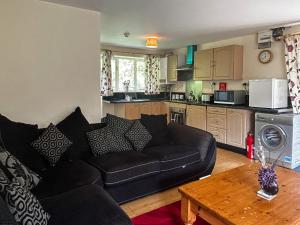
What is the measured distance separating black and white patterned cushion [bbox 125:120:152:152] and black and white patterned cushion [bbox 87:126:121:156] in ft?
0.67

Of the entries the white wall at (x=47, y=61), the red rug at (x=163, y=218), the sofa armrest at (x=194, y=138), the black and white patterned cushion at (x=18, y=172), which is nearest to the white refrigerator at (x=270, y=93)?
the sofa armrest at (x=194, y=138)

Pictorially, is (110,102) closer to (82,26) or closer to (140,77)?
(140,77)

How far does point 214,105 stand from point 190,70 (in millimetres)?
1578

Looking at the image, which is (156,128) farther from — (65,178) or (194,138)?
(65,178)

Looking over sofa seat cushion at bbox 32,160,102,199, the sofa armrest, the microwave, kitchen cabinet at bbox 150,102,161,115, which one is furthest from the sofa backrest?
kitchen cabinet at bbox 150,102,161,115

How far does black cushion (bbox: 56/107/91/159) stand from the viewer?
8.90ft

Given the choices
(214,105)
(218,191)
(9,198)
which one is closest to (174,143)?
(218,191)

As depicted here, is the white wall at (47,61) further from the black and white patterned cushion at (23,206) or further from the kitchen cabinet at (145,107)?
the kitchen cabinet at (145,107)

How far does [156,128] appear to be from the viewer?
11.4ft

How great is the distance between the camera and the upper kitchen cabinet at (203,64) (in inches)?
207

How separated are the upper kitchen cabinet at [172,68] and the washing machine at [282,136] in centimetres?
303

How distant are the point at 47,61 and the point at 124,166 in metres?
1.77

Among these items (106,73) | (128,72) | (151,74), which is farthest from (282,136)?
(128,72)

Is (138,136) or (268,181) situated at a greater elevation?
(138,136)
